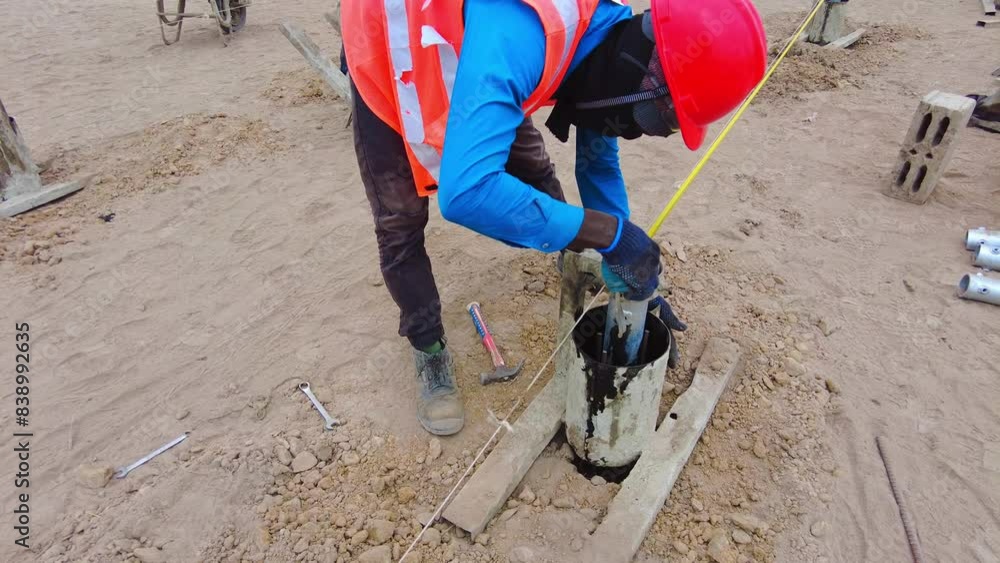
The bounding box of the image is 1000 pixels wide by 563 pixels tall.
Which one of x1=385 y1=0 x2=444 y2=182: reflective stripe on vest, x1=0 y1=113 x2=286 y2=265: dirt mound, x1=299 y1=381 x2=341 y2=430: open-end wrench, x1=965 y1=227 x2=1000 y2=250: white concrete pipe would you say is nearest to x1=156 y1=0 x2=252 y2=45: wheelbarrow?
x1=0 y1=113 x2=286 y2=265: dirt mound

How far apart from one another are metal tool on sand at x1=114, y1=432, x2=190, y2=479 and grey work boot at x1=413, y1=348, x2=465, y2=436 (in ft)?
3.06

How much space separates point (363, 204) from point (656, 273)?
2.51 metres

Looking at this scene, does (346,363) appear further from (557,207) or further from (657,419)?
(557,207)

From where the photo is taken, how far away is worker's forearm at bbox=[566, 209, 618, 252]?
1598 millimetres

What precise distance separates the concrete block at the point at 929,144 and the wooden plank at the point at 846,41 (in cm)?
237

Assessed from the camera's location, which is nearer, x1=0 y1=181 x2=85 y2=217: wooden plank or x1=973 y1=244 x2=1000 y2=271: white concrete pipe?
x1=973 y1=244 x2=1000 y2=271: white concrete pipe

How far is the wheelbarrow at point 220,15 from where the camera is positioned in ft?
22.2

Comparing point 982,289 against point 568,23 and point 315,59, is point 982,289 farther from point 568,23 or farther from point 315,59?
point 315,59

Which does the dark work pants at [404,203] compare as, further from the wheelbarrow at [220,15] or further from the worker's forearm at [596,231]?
the wheelbarrow at [220,15]

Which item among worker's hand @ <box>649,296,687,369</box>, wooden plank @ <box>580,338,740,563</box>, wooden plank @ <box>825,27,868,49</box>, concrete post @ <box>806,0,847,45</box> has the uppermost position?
concrete post @ <box>806,0,847,45</box>

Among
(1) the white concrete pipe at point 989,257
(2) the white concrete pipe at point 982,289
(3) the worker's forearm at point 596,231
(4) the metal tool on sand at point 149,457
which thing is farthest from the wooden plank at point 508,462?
(1) the white concrete pipe at point 989,257

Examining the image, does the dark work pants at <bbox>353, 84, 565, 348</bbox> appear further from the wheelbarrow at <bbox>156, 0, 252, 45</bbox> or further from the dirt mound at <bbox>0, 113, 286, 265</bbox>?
the wheelbarrow at <bbox>156, 0, 252, 45</bbox>

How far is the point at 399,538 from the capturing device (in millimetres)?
2004

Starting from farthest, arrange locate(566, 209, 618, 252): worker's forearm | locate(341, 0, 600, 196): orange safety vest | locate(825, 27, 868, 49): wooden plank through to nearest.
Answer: locate(825, 27, 868, 49): wooden plank < locate(566, 209, 618, 252): worker's forearm < locate(341, 0, 600, 196): orange safety vest
